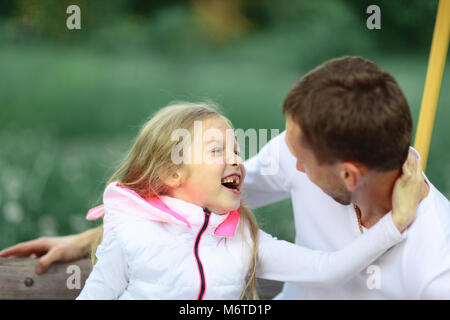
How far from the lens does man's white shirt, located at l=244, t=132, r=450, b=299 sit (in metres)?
1.46

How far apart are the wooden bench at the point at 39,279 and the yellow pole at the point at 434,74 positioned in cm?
75

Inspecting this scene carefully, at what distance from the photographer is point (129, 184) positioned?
173cm

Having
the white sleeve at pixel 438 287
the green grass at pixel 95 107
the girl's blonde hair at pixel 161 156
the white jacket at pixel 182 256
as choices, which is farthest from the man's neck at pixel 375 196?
the green grass at pixel 95 107

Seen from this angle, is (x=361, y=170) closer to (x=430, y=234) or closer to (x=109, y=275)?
(x=430, y=234)

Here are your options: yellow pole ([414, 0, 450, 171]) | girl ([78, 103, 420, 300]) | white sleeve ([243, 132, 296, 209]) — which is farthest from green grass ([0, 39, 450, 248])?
girl ([78, 103, 420, 300])

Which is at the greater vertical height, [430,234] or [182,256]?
[430,234]

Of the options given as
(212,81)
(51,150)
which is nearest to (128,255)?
(51,150)

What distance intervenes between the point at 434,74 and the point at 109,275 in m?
1.22

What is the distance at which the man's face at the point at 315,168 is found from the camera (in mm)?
1479

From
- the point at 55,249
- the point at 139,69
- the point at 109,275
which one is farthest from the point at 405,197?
the point at 139,69

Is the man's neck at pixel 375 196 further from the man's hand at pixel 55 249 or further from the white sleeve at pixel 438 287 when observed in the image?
Answer: the man's hand at pixel 55 249

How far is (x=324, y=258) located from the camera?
1562 millimetres

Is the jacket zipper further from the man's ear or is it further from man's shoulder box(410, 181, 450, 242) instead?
man's shoulder box(410, 181, 450, 242)
